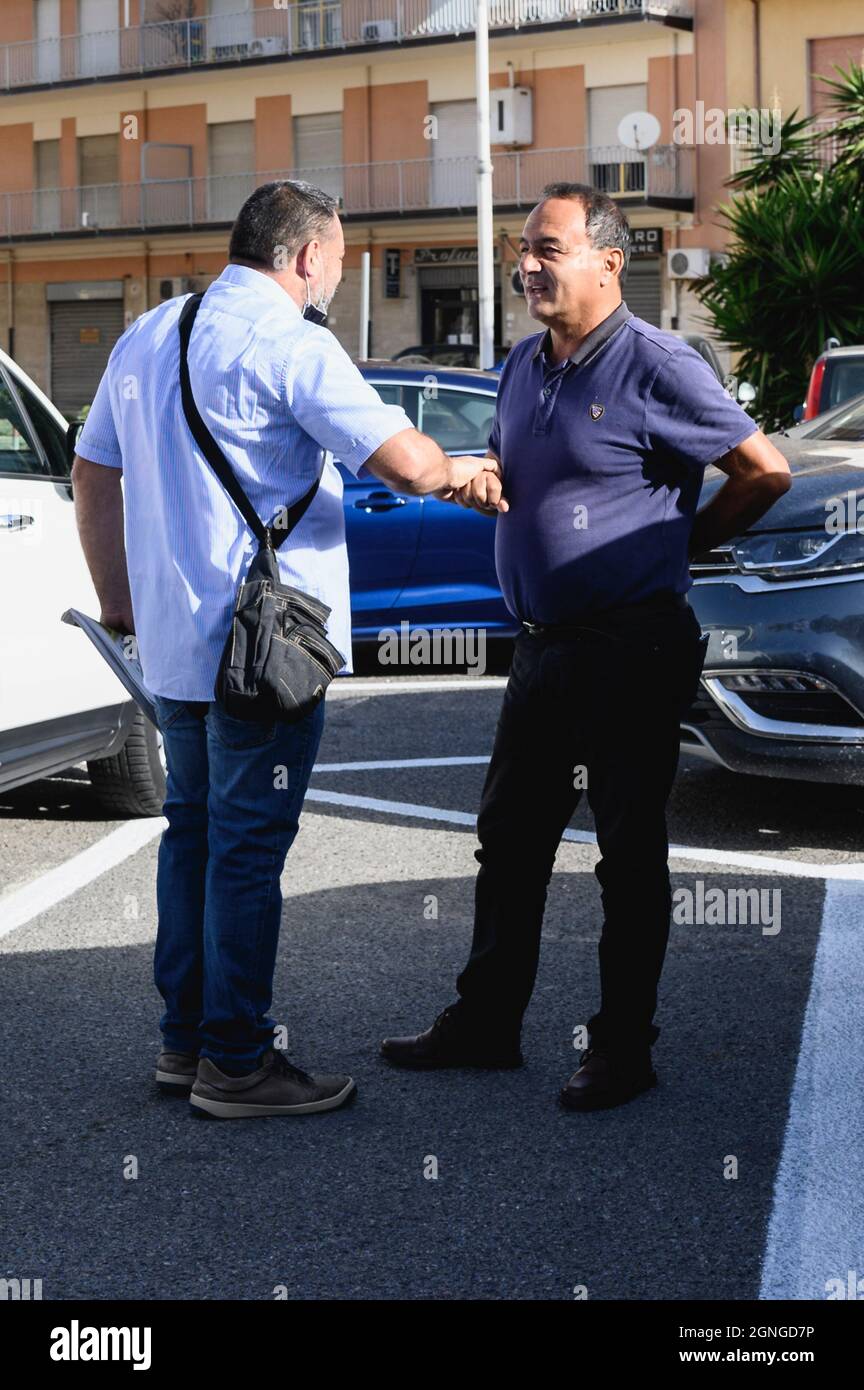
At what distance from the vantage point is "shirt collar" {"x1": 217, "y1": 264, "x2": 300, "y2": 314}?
12.8 feet

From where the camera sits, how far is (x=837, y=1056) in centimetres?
442

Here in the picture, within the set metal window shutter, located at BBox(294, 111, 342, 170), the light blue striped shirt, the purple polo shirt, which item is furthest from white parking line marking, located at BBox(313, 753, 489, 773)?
metal window shutter, located at BBox(294, 111, 342, 170)

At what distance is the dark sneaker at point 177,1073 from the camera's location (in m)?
4.22

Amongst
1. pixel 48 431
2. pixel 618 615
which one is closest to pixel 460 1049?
pixel 618 615

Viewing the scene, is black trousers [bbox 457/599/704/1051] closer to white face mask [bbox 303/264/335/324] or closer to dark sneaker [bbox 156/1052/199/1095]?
dark sneaker [bbox 156/1052/199/1095]

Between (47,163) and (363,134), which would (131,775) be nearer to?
(363,134)

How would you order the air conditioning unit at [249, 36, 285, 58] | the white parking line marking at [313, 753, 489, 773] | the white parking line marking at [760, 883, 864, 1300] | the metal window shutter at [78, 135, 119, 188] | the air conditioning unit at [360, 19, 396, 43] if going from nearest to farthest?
the white parking line marking at [760, 883, 864, 1300] → the white parking line marking at [313, 753, 489, 773] → the air conditioning unit at [360, 19, 396, 43] → the air conditioning unit at [249, 36, 285, 58] → the metal window shutter at [78, 135, 119, 188]

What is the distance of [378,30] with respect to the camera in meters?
38.6

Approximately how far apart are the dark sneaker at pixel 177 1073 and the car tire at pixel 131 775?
2888mm

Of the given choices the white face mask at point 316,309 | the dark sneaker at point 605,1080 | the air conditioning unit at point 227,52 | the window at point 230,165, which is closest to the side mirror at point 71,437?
the white face mask at point 316,309

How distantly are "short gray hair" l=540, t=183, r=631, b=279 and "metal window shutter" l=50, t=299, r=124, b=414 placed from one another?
1567 inches

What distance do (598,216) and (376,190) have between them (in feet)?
119

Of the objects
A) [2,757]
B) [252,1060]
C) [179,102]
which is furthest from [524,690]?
[179,102]

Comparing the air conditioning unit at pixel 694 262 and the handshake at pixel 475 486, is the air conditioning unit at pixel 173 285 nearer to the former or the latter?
the air conditioning unit at pixel 694 262
